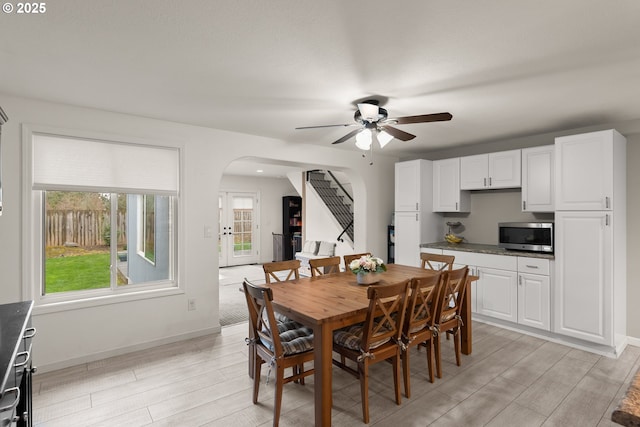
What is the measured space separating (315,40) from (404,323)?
207 cm

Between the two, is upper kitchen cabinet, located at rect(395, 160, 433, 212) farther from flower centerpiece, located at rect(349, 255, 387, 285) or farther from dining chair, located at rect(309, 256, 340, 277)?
flower centerpiece, located at rect(349, 255, 387, 285)

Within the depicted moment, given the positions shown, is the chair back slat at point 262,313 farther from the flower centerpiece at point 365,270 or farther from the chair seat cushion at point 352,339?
the flower centerpiece at point 365,270

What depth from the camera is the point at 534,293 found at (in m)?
3.76

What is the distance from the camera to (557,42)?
1.92m

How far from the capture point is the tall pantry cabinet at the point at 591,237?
324 centimetres

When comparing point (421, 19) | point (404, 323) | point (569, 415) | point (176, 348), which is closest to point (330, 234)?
point (176, 348)

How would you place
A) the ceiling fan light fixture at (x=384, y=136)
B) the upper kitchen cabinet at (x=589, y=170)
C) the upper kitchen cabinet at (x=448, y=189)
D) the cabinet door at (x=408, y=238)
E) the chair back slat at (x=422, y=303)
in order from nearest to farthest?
the chair back slat at (x=422, y=303)
the ceiling fan light fixture at (x=384, y=136)
the upper kitchen cabinet at (x=589, y=170)
the upper kitchen cabinet at (x=448, y=189)
the cabinet door at (x=408, y=238)

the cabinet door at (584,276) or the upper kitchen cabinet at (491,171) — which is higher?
the upper kitchen cabinet at (491,171)

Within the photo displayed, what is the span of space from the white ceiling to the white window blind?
15.0 inches

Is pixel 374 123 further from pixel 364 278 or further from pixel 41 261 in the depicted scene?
pixel 41 261

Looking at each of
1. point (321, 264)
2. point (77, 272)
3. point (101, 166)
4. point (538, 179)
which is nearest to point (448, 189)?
point (538, 179)

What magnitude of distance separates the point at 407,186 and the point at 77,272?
4269 mm

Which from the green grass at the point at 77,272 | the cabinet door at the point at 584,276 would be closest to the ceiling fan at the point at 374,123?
the cabinet door at the point at 584,276

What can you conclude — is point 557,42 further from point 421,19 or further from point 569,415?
point 569,415
